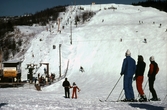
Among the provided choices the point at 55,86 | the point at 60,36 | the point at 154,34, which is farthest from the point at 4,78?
the point at 154,34

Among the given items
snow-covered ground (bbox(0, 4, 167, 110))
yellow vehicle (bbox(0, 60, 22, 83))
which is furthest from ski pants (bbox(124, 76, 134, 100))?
yellow vehicle (bbox(0, 60, 22, 83))

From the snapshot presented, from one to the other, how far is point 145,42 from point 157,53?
3.30m

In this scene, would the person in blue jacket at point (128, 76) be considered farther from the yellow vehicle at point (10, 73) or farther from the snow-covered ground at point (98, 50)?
the yellow vehicle at point (10, 73)

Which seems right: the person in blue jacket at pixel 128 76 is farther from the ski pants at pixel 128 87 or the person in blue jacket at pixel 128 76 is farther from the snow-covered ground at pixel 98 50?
the snow-covered ground at pixel 98 50

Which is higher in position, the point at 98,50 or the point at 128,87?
the point at 128,87

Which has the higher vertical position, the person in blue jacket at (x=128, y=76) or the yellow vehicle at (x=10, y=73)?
the person in blue jacket at (x=128, y=76)

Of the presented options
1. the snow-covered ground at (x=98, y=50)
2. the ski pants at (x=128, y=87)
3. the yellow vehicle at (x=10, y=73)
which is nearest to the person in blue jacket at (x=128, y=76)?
the ski pants at (x=128, y=87)

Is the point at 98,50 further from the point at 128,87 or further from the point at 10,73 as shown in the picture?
the point at 128,87

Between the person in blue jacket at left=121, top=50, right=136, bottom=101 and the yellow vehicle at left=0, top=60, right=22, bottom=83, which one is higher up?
the person in blue jacket at left=121, top=50, right=136, bottom=101

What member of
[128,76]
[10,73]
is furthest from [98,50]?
[128,76]

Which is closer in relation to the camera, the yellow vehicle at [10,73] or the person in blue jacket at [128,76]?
the person in blue jacket at [128,76]

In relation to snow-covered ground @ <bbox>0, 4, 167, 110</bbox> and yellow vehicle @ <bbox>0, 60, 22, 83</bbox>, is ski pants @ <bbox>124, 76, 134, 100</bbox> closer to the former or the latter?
snow-covered ground @ <bbox>0, 4, 167, 110</bbox>

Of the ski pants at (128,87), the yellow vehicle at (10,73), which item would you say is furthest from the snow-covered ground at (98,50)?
the ski pants at (128,87)

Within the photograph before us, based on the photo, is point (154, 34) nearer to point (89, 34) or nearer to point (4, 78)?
point (89, 34)
